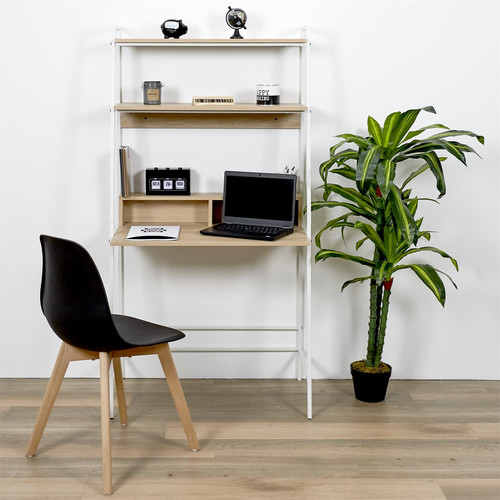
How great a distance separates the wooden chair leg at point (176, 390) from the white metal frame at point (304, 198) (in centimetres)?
51

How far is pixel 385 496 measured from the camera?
277 cm

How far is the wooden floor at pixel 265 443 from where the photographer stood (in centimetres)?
283

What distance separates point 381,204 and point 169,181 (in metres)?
0.95

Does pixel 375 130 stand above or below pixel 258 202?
above

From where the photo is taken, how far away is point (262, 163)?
12.4 ft

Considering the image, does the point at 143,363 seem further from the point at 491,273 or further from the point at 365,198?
the point at 491,273

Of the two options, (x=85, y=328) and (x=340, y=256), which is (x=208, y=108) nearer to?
(x=340, y=256)

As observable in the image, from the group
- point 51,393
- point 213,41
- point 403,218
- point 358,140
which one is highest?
point 213,41

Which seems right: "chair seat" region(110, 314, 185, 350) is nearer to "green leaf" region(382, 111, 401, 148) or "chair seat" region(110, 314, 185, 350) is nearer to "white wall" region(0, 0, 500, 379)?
"white wall" region(0, 0, 500, 379)

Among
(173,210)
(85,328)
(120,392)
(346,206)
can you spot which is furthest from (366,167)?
(120,392)

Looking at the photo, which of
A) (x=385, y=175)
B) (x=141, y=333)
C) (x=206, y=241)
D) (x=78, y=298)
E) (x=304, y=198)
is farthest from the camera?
(x=304, y=198)

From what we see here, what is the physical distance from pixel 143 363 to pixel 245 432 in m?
0.81

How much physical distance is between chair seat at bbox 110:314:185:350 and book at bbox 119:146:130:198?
0.68m

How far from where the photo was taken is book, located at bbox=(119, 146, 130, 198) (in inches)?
140
